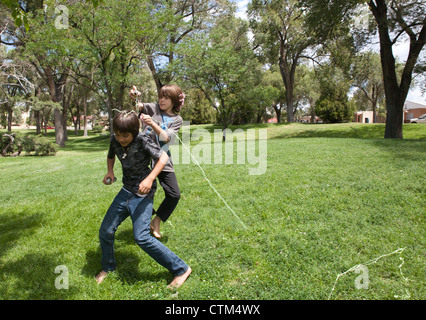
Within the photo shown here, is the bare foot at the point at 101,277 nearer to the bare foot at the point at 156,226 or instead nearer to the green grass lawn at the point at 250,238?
the green grass lawn at the point at 250,238

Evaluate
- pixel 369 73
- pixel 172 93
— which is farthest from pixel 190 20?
pixel 369 73

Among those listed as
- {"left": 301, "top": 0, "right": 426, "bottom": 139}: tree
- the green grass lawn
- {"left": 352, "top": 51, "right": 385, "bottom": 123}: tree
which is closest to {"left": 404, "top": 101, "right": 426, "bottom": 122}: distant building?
{"left": 352, "top": 51, "right": 385, "bottom": 123}: tree

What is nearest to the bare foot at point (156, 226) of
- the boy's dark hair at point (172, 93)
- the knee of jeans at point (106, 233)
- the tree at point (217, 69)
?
the knee of jeans at point (106, 233)

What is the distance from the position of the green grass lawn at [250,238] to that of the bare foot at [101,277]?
6cm

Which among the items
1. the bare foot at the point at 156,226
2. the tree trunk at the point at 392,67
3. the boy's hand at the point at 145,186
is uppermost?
the tree trunk at the point at 392,67

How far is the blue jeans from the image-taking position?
2605 mm

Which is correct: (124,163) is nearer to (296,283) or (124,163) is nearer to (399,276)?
(296,283)

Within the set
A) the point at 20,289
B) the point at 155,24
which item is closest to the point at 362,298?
the point at 20,289

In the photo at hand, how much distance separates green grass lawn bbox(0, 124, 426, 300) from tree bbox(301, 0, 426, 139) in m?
9.63

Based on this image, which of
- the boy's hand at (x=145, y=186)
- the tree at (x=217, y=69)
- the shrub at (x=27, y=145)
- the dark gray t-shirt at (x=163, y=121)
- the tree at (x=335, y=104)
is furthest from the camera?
the tree at (x=335, y=104)

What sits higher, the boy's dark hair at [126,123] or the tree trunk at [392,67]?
the tree trunk at [392,67]

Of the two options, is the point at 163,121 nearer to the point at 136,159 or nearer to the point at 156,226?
the point at 136,159

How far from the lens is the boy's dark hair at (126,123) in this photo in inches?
103
